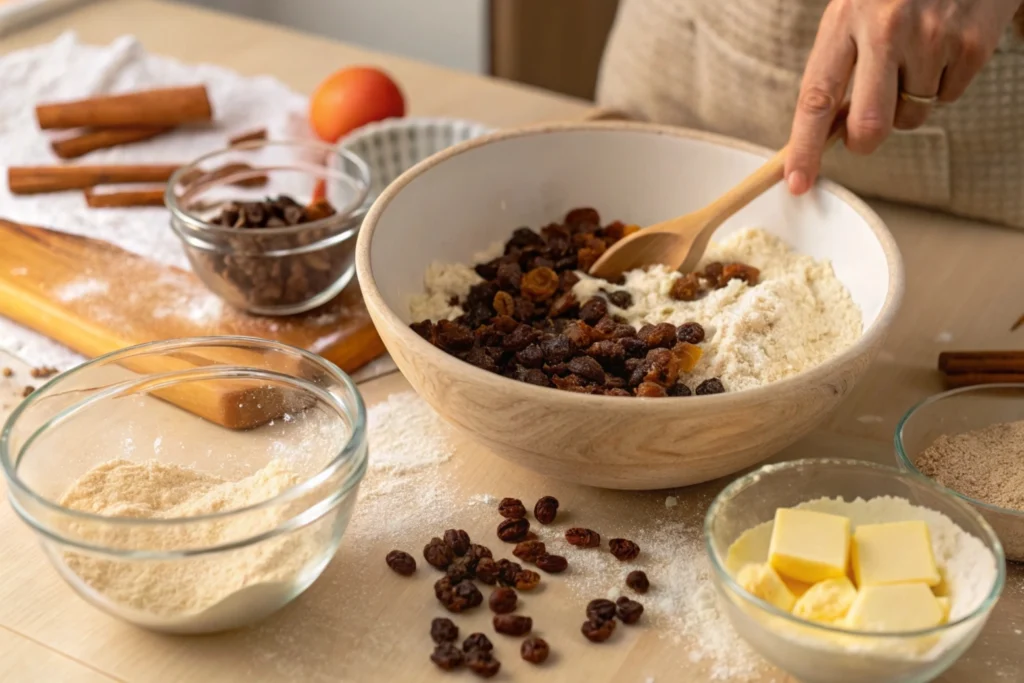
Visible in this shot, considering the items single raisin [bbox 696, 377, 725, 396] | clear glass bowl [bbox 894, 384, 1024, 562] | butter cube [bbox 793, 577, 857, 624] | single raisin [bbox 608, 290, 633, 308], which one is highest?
butter cube [bbox 793, 577, 857, 624]

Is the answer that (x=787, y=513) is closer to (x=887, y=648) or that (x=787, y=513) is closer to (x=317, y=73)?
(x=887, y=648)

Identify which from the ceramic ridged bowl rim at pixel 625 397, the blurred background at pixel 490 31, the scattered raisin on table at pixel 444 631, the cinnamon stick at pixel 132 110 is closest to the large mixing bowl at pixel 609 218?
the ceramic ridged bowl rim at pixel 625 397

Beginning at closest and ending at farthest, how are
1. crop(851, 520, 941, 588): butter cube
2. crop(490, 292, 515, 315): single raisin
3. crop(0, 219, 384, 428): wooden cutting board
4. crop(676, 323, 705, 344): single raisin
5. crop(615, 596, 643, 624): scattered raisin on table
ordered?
crop(851, 520, 941, 588): butter cube, crop(615, 596, 643, 624): scattered raisin on table, crop(676, 323, 705, 344): single raisin, crop(490, 292, 515, 315): single raisin, crop(0, 219, 384, 428): wooden cutting board

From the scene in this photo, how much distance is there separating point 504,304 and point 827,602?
625 millimetres

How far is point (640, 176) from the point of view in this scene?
1729 mm

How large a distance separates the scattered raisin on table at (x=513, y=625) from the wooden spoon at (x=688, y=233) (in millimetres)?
596

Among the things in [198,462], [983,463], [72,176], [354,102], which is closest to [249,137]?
[354,102]

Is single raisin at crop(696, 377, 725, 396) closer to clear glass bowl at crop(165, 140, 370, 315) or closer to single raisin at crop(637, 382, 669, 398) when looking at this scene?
single raisin at crop(637, 382, 669, 398)

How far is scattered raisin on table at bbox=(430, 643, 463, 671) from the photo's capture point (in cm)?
113

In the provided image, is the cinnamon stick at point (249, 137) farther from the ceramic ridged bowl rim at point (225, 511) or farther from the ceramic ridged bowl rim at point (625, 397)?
the ceramic ridged bowl rim at point (225, 511)

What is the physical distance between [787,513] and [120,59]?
202 cm

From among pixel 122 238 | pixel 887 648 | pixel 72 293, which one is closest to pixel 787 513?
pixel 887 648

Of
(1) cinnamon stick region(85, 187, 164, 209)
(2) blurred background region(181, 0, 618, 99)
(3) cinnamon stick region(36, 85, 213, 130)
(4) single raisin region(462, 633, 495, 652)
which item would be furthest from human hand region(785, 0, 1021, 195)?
(2) blurred background region(181, 0, 618, 99)

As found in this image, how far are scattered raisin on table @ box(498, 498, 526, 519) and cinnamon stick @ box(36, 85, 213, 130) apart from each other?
140 cm
